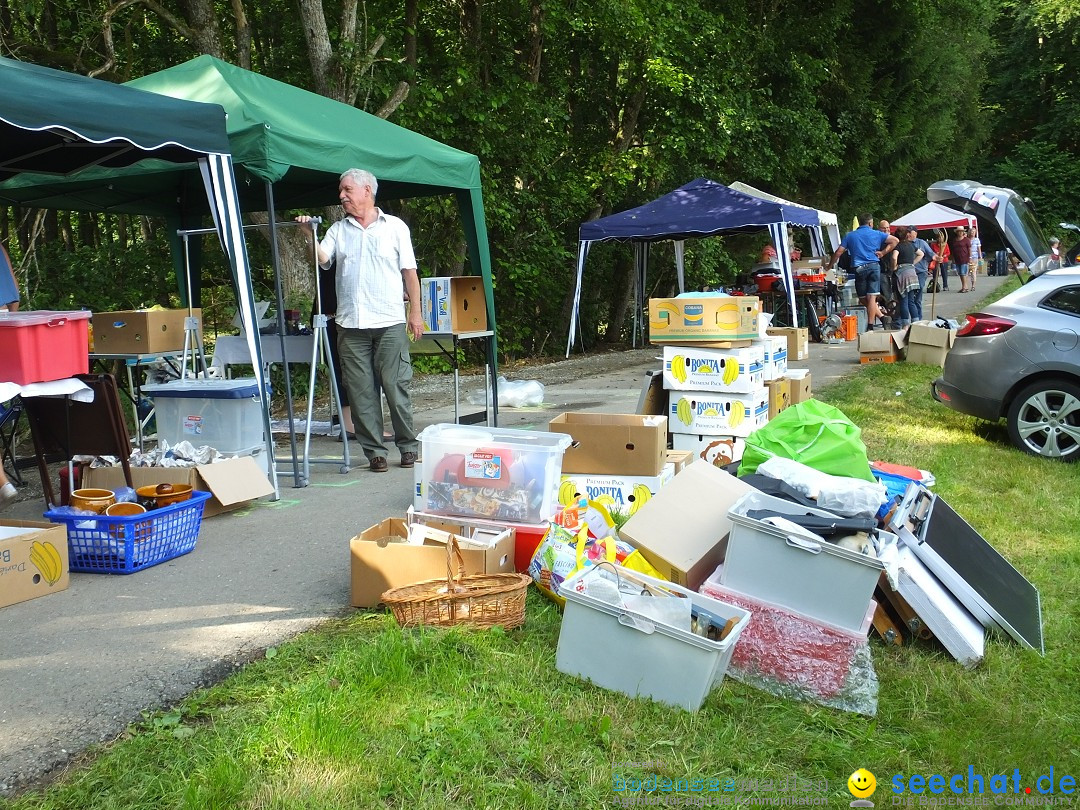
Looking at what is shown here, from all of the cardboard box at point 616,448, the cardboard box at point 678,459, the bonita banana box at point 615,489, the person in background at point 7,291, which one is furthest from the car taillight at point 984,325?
the person in background at point 7,291

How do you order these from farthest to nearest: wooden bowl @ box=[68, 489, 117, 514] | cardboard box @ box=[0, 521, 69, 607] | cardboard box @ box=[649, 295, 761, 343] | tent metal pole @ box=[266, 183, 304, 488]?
cardboard box @ box=[649, 295, 761, 343], tent metal pole @ box=[266, 183, 304, 488], wooden bowl @ box=[68, 489, 117, 514], cardboard box @ box=[0, 521, 69, 607]

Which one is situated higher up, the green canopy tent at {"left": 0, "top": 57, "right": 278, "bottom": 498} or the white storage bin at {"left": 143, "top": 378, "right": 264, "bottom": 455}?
the green canopy tent at {"left": 0, "top": 57, "right": 278, "bottom": 498}

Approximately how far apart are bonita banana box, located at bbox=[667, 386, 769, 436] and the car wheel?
84.0 inches

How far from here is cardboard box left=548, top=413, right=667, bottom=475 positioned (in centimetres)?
518

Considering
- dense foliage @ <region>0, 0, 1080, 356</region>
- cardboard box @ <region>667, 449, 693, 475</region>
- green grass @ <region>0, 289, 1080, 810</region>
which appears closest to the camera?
green grass @ <region>0, 289, 1080, 810</region>

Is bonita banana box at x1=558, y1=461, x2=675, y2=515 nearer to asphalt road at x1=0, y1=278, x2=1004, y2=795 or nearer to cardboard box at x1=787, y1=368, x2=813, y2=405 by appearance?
asphalt road at x1=0, y1=278, x2=1004, y2=795

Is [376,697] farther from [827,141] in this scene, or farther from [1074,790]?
[827,141]

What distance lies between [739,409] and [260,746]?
4.86 metres

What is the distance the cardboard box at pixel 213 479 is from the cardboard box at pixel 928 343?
32.5ft

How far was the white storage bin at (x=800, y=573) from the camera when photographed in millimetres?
3400

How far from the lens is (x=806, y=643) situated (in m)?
3.44

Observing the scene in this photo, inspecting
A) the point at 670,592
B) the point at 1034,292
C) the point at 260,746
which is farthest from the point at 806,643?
the point at 1034,292

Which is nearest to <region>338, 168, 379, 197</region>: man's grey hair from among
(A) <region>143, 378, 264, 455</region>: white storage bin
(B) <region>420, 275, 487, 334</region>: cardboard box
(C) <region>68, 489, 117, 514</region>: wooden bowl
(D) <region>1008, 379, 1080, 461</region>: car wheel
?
(B) <region>420, 275, 487, 334</region>: cardboard box

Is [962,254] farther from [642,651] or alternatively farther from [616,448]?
[642,651]
